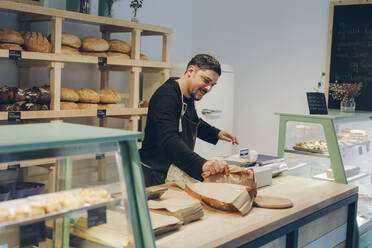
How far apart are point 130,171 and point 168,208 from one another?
1.60 feet

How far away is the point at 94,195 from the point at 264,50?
4.58 m

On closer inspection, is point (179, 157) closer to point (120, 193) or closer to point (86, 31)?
point (120, 193)

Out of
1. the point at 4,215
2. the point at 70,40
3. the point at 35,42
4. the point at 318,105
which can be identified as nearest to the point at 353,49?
the point at 318,105

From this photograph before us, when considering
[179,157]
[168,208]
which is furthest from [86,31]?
[168,208]

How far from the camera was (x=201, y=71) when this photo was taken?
2758 mm

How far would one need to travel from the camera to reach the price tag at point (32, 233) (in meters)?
1.33

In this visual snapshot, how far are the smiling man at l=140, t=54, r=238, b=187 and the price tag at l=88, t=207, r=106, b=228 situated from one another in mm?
980

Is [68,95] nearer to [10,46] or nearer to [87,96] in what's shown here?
[87,96]

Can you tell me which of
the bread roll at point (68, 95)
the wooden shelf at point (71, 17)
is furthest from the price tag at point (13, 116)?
the wooden shelf at point (71, 17)

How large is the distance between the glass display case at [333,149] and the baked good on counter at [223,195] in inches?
43.3

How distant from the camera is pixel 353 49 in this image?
5.16 m

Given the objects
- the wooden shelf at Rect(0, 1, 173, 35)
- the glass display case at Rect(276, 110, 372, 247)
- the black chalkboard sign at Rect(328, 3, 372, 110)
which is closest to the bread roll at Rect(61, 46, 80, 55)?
the wooden shelf at Rect(0, 1, 173, 35)

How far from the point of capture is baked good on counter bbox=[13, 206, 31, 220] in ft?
4.32

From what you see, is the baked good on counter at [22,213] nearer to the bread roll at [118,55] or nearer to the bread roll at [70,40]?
the bread roll at [70,40]
